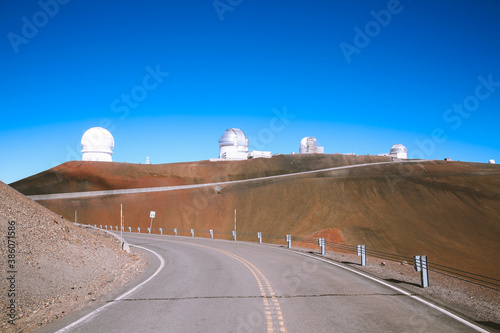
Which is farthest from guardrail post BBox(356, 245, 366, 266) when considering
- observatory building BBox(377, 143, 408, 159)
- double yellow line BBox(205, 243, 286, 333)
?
observatory building BBox(377, 143, 408, 159)

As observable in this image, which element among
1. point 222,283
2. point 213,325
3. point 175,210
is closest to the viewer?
point 213,325

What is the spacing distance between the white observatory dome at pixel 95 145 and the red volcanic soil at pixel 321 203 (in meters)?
7.00

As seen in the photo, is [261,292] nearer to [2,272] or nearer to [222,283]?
[222,283]

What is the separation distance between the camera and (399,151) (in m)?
106

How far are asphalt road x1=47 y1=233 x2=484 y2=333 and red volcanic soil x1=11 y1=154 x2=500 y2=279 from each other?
23.4 metres

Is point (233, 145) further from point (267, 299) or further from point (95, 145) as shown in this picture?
point (267, 299)

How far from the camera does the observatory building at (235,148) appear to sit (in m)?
94.1

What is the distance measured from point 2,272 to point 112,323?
4608 millimetres


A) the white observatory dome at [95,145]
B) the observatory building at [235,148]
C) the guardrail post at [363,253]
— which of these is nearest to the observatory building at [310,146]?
the observatory building at [235,148]

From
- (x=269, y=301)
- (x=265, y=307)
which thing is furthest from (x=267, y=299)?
(x=265, y=307)

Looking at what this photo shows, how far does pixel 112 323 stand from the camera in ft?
23.7

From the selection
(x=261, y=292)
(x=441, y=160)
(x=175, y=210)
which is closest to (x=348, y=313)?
(x=261, y=292)

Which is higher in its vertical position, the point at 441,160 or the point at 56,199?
the point at 441,160

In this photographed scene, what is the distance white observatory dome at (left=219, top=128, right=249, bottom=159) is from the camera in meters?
94.2
